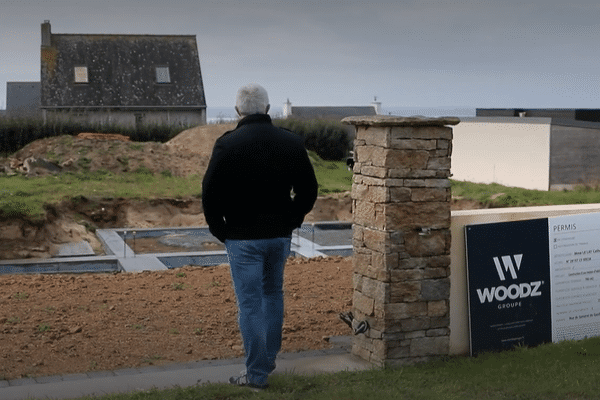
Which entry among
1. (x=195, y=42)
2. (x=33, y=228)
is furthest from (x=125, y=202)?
(x=195, y=42)

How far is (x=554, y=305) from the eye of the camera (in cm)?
682

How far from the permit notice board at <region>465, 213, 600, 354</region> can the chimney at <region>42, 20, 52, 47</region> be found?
4033 cm

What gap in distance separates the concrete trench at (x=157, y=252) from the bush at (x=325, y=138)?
53.5ft

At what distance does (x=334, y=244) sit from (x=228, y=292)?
885 centimetres

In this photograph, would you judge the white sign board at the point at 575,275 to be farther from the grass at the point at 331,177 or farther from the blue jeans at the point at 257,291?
the grass at the point at 331,177

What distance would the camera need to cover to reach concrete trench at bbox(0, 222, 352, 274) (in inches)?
596

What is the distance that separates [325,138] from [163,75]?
39.5 ft

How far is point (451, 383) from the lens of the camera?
5.61 metres

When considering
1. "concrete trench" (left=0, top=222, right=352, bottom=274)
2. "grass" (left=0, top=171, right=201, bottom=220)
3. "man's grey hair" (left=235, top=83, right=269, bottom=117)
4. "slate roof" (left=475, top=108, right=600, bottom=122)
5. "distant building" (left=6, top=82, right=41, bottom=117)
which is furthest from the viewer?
"distant building" (left=6, top=82, right=41, bottom=117)

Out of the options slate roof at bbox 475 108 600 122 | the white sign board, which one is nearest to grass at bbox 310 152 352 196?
slate roof at bbox 475 108 600 122

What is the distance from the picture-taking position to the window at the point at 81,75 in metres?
42.0

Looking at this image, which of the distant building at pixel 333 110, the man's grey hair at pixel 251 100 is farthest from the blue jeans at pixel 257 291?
the distant building at pixel 333 110

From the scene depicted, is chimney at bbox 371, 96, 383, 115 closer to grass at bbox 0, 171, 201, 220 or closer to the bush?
the bush

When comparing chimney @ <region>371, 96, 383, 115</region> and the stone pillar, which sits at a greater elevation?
chimney @ <region>371, 96, 383, 115</region>
